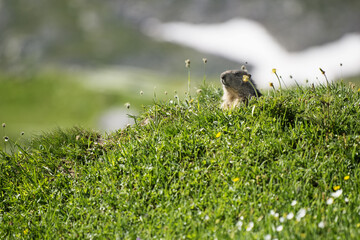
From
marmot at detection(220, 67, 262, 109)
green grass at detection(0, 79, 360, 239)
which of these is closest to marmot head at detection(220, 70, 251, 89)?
marmot at detection(220, 67, 262, 109)

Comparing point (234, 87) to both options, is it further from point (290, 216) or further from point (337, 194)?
point (290, 216)

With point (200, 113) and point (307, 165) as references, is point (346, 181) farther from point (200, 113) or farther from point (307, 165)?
point (200, 113)

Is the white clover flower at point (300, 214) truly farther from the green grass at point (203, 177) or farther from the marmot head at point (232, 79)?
the marmot head at point (232, 79)

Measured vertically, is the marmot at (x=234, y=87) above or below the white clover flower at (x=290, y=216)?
above

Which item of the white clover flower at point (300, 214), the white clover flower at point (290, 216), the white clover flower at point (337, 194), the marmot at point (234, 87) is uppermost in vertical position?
the marmot at point (234, 87)

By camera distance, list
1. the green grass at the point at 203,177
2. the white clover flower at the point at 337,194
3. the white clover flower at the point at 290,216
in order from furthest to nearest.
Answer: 1. the green grass at the point at 203,177
2. the white clover flower at the point at 337,194
3. the white clover flower at the point at 290,216

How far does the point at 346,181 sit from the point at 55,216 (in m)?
3.15

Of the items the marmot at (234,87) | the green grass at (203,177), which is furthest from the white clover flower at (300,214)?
the marmot at (234,87)

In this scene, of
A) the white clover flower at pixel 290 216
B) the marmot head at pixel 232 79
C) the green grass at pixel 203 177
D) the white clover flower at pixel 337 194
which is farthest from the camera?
the marmot head at pixel 232 79

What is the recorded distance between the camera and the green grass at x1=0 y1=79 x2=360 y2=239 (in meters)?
3.85

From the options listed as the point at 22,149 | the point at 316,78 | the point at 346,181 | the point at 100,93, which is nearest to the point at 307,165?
the point at 346,181

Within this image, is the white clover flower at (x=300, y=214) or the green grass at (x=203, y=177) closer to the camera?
the white clover flower at (x=300, y=214)

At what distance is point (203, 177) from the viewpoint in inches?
180

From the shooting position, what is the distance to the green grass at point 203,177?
3848mm
